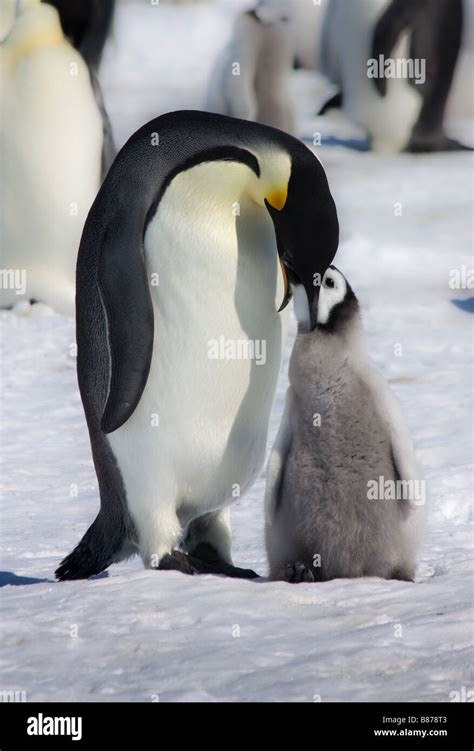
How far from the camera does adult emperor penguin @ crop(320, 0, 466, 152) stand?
30.4 feet

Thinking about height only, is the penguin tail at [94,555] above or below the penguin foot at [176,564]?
below

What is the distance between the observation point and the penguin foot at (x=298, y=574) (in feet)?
9.41

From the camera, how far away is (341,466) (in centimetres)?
288

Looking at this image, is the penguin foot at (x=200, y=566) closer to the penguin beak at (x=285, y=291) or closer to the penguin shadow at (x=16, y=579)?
the penguin shadow at (x=16, y=579)

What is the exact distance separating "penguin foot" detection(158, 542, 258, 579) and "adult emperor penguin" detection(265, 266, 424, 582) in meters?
0.18

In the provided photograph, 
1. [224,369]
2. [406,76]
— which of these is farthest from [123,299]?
[406,76]

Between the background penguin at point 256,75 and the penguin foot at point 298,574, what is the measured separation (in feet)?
20.9

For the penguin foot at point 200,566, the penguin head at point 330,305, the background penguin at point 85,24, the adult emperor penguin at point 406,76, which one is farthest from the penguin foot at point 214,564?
the adult emperor penguin at point 406,76

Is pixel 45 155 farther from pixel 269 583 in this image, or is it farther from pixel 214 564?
pixel 269 583

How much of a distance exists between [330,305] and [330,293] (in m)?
0.02

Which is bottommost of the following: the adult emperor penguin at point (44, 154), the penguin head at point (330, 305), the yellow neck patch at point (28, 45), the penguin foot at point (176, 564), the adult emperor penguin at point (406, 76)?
the adult emperor penguin at point (406, 76)

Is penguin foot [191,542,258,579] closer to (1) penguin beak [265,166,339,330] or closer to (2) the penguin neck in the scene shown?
(1) penguin beak [265,166,339,330]
